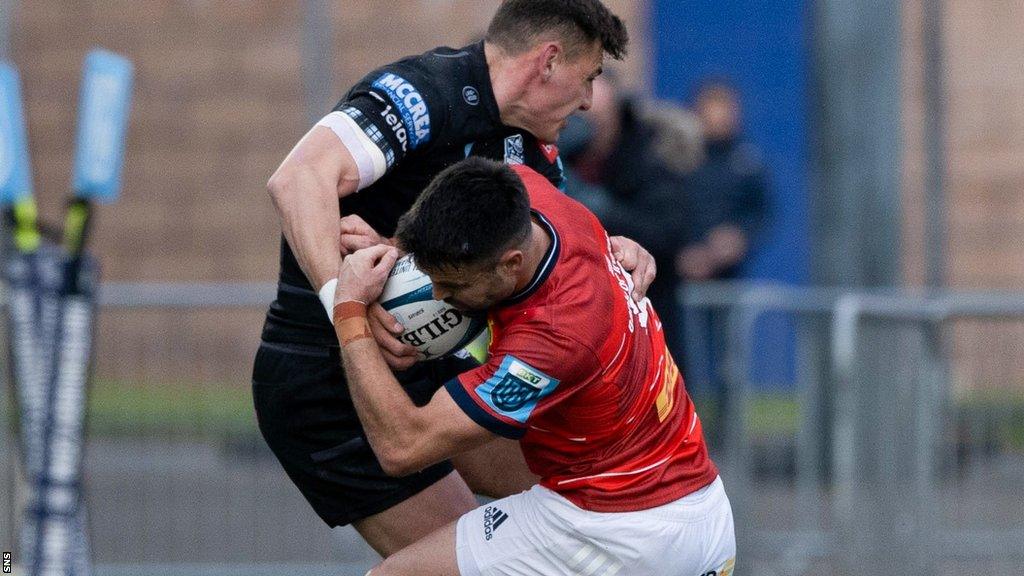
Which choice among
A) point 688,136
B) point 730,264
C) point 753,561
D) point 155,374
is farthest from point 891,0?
point 155,374

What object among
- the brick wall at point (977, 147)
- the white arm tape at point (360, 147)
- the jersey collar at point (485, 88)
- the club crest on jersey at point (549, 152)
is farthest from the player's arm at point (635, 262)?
the brick wall at point (977, 147)

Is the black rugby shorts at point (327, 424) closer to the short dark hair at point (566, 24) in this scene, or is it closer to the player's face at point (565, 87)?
the player's face at point (565, 87)

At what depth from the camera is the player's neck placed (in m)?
3.87

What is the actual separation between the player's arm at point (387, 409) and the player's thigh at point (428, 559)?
1.00 feet

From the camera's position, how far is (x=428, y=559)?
13.7 feet

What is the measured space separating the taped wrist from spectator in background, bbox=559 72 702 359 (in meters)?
3.25

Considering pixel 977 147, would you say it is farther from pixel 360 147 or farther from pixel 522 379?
pixel 522 379

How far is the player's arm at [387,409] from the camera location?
3.90 meters

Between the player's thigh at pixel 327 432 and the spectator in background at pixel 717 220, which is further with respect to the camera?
the spectator in background at pixel 717 220

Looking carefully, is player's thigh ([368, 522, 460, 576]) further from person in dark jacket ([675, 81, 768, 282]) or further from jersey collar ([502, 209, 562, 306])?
person in dark jacket ([675, 81, 768, 282])

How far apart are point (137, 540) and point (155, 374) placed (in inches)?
30.6

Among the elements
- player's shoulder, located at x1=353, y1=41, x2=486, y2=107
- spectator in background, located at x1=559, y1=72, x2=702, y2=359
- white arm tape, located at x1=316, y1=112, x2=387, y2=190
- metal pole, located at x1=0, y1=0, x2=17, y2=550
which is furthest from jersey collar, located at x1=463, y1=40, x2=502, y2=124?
metal pole, located at x1=0, y1=0, x2=17, y2=550

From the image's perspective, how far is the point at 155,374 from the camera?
7781 millimetres

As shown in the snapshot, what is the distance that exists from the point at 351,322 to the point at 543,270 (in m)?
0.47
